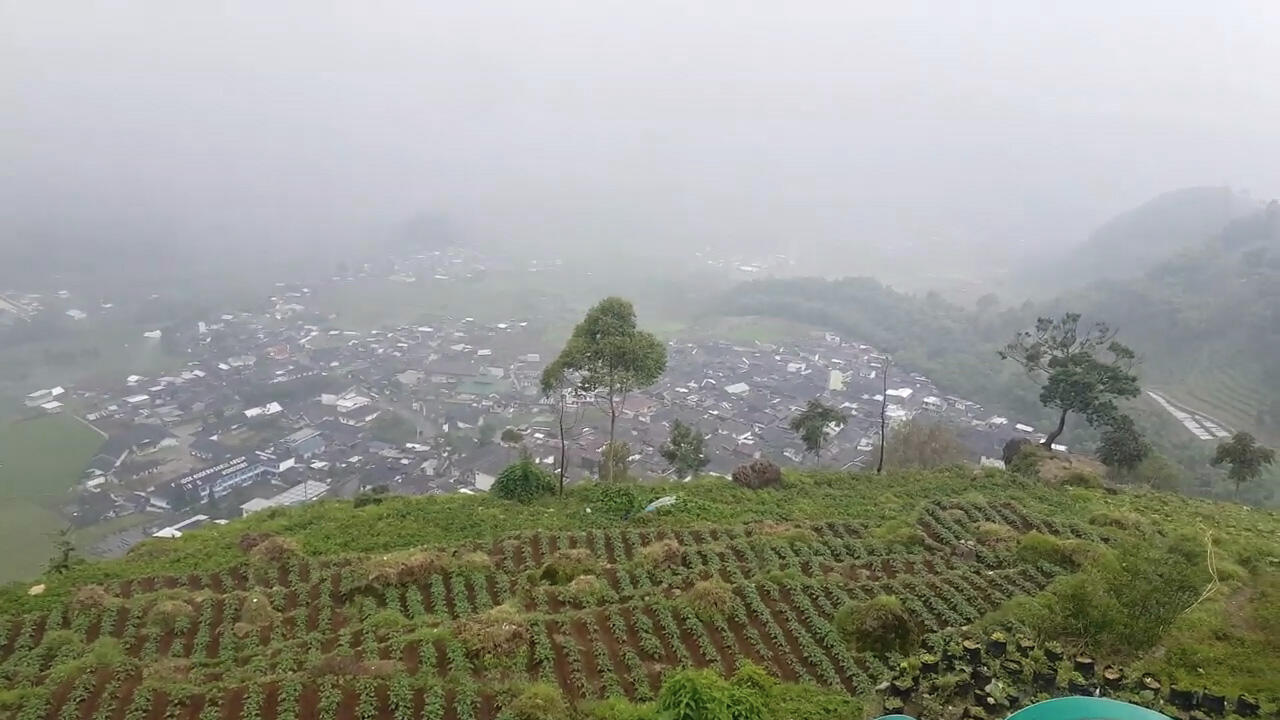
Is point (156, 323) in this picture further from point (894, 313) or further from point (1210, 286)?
point (1210, 286)

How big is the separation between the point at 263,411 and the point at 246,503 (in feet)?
58.2

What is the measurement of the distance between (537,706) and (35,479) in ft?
160

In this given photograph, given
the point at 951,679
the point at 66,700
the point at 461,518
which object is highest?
the point at 951,679

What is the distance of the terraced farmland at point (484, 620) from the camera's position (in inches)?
493

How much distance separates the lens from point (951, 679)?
12.4 meters

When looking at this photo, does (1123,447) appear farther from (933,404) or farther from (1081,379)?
(933,404)

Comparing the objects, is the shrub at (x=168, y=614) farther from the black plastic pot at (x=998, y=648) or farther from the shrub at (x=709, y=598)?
the black plastic pot at (x=998, y=648)

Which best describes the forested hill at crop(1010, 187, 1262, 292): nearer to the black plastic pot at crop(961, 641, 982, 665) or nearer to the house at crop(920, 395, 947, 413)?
the house at crop(920, 395, 947, 413)

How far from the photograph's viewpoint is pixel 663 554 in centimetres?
1869

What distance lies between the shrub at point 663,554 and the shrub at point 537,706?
6.33 m

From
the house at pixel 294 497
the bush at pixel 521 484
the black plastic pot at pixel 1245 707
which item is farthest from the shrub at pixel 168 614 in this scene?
the house at pixel 294 497

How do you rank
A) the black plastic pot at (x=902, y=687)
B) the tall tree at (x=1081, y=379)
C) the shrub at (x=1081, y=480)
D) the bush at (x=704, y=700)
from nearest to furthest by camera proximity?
the bush at (x=704, y=700) < the black plastic pot at (x=902, y=687) < the shrub at (x=1081, y=480) < the tall tree at (x=1081, y=379)

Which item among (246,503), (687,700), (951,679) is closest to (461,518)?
(687,700)

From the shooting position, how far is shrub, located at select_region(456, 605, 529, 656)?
13.8 meters
